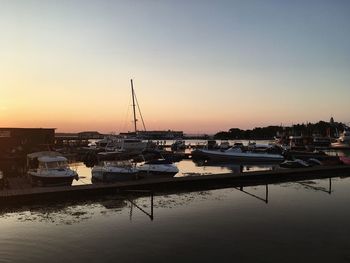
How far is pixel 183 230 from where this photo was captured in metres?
21.5

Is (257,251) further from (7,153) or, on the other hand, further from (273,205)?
(7,153)

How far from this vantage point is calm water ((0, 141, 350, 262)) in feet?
57.0

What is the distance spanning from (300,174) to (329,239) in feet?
79.0

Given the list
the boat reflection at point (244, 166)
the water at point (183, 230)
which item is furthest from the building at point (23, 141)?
the water at point (183, 230)

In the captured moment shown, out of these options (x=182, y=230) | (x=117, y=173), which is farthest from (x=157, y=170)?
(x=182, y=230)

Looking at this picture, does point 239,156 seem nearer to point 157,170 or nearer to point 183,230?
point 157,170

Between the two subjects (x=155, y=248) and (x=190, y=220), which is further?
(x=190, y=220)

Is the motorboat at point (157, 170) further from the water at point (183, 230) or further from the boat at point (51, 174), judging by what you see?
the water at point (183, 230)

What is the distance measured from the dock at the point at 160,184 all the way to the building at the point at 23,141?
26.3 meters

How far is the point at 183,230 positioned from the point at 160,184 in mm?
11231

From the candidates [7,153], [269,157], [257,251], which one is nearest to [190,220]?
[257,251]

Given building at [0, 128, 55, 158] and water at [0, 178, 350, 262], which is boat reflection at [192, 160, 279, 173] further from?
water at [0, 178, 350, 262]

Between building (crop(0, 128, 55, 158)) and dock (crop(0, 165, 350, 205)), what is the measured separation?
86.2ft

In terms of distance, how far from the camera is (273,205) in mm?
28312
